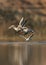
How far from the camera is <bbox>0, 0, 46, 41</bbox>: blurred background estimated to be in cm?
2016

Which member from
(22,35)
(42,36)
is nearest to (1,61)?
(22,35)

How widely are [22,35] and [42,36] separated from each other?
4.84 feet

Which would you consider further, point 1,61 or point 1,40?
point 1,40

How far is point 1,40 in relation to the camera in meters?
19.4

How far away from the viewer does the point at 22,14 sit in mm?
20484

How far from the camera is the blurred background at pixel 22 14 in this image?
66.1 feet

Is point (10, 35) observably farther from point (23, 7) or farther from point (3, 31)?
point (23, 7)

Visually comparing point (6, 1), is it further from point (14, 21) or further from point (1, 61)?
point (1, 61)

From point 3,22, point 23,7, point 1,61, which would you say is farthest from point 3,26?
point 1,61

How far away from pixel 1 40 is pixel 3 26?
1.04 metres

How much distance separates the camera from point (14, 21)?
20438 mm

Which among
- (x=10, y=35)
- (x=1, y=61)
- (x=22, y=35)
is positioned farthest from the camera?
(x=10, y=35)

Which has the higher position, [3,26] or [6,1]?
[6,1]

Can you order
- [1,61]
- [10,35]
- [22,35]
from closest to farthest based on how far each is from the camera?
[1,61] < [22,35] < [10,35]
